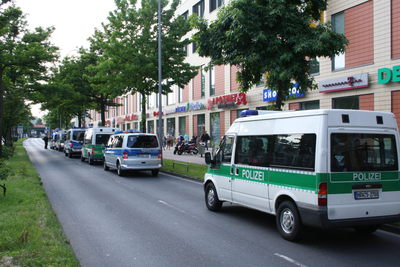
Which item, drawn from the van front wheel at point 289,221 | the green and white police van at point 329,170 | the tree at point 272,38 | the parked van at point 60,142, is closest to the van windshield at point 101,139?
the tree at point 272,38

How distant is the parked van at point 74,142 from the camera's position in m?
29.0

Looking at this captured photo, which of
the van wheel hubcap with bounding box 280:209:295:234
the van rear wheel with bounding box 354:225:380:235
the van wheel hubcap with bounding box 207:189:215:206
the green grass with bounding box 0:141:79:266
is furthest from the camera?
the van wheel hubcap with bounding box 207:189:215:206

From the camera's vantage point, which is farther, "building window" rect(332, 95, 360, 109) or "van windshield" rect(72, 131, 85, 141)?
"van windshield" rect(72, 131, 85, 141)

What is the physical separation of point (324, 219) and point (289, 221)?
82cm

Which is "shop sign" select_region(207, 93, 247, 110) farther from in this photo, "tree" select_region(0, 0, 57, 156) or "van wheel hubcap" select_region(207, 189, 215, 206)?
"van wheel hubcap" select_region(207, 189, 215, 206)

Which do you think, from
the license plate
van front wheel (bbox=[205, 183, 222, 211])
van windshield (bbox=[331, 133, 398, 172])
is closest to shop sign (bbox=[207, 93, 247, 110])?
van front wheel (bbox=[205, 183, 222, 211])

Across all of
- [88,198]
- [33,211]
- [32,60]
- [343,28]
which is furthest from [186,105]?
[33,211]

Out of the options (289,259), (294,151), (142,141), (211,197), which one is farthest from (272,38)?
(289,259)

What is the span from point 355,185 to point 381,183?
55cm

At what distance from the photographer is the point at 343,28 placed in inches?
771

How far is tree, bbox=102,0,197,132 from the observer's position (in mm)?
20859

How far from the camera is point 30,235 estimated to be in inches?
234

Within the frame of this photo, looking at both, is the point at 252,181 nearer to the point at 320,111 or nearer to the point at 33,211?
the point at 320,111

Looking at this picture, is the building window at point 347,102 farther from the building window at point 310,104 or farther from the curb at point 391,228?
the curb at point 391,228
